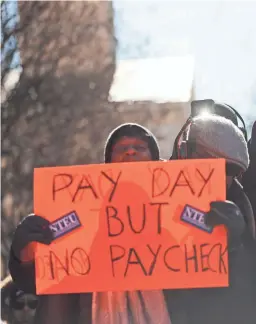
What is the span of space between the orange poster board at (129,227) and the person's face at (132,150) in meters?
0.04

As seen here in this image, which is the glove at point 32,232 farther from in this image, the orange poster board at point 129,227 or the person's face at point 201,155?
the person's face at point 201,155

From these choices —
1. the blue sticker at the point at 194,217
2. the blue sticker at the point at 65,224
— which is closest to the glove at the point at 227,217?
the blue sticker at the point at 194,217

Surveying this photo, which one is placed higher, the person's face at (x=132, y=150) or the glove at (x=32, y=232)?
the person's face at (x=132, y=150)

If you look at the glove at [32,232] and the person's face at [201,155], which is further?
the person's face at [201,155]

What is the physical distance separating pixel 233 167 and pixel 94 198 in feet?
0.99

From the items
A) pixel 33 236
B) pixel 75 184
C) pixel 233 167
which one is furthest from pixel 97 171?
pixel 233 167

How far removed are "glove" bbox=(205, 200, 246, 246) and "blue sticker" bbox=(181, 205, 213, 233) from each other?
0.01 metres

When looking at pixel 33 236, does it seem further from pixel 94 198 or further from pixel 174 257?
pixel 174 257

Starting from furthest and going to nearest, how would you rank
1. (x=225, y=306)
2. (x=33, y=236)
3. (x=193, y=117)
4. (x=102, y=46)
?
1. (x=102, y=46)
2. (x=193, y=117)
3. (x=225, y=306)
4. (x=33, y=236)

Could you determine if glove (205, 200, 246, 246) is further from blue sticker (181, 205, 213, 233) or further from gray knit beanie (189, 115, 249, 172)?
gray knit beanie (189, 115, 249, 172)

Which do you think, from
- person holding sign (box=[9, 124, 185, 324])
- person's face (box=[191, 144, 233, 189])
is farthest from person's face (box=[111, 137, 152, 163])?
person's face (box=[191, 144, 233, 189])

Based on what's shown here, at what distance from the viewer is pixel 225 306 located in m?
1.33

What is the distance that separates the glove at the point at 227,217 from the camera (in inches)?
48.2

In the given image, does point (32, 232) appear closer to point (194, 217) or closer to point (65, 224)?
point (65, 224)
